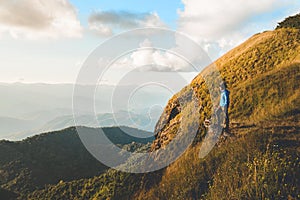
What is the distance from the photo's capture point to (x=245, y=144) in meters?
19.3

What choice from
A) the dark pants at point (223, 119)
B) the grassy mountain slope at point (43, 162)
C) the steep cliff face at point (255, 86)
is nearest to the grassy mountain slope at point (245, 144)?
the steep cliff face at point (255, 86)

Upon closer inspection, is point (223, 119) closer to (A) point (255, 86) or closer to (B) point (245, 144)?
(B) point (245, 144)

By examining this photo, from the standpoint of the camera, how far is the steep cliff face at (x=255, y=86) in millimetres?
22033

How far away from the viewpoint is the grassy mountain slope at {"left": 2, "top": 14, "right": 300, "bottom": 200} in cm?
1502

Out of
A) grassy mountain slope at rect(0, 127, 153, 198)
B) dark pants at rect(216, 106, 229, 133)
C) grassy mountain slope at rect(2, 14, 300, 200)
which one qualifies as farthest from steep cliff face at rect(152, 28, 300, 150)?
grassy mountain slope at rect(0, 127, 153, 198)

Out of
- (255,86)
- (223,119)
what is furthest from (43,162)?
(255,86)

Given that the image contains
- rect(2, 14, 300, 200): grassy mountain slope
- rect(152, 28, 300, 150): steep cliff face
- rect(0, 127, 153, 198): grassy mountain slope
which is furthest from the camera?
rect(0, 127, 153, 198): grassy mountain slope

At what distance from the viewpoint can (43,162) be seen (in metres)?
90.4

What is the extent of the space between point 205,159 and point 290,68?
37.1 feet

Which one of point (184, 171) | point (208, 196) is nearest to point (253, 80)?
point (184, 171)

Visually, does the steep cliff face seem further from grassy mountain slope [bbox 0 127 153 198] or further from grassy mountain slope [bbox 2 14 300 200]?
grassy mountain slope [bbox 0 127 153 198]

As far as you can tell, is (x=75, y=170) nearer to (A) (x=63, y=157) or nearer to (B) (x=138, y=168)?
(A) (x=63, y=157)

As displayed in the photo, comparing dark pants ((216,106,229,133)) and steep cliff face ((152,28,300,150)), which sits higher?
steep cliff face ((152,28,300,150))

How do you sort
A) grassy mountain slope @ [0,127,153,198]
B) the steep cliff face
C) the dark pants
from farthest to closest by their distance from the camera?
grassy mountain slope @ [0,127,153,198] < the steep cliff face < the dark pants
